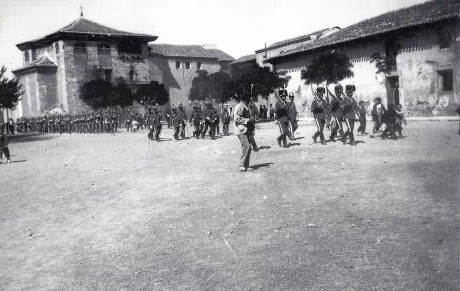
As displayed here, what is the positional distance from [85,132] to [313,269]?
2972 cm

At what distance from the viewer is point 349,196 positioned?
593 cm

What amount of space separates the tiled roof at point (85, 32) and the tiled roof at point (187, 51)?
632 centimetres

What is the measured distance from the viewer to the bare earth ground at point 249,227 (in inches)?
146

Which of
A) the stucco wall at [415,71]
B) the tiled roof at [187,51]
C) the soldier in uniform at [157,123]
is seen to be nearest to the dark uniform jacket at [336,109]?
the stucco wall at [415,71]

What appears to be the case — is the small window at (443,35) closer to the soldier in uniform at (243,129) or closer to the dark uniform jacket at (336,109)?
the dark uniform jacket at (336,109)

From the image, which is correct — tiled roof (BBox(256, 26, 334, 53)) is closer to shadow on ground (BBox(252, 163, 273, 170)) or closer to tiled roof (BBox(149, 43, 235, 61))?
tiled roof (BBox(149, 43, 235, 61))

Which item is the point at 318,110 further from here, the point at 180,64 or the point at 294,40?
the point at 180,64

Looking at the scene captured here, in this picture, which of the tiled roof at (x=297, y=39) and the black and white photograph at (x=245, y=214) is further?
the tiled roof at (x=297, y=39)

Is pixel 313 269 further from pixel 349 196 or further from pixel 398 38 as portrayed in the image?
pixel 398 38

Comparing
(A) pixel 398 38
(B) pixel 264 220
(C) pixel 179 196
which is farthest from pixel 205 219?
(A) pixel 398 38

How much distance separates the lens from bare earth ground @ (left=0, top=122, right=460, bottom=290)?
12.2ft

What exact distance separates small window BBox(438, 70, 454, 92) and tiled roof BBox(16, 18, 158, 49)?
35033mm

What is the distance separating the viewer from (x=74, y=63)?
4334 cm

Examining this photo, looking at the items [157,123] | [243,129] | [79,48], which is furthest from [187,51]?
[243,129]
